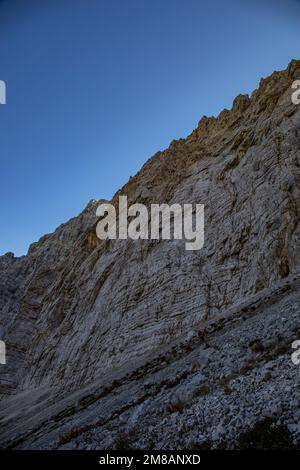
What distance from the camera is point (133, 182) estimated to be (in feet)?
162

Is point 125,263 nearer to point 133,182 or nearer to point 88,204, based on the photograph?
point 133,182

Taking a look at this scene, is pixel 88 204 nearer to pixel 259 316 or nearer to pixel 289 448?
pixel 259 316

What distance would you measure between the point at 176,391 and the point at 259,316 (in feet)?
16.8

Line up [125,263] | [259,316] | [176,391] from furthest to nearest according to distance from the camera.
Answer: [125,263] < [259,316] < [176,391]

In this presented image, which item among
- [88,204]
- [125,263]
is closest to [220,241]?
[125,263]

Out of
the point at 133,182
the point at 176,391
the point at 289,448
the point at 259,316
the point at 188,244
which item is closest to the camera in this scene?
the point at 289,448

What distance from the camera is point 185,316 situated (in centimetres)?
2548

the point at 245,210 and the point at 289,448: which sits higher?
the point at 245,210

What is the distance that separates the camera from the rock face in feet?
32.1

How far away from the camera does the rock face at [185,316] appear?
9773mm

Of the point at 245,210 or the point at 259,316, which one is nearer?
the point at 259,316

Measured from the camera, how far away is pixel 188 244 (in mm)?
30734

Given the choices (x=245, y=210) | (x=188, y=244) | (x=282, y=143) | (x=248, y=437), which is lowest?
(x=248, y=437)
